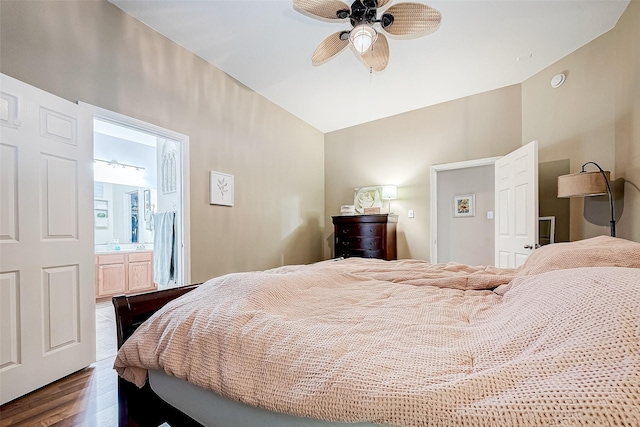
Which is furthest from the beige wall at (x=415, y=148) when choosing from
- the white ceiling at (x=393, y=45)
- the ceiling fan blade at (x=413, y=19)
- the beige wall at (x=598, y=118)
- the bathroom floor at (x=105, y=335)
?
the bathroom floor at (x=105, y=335)

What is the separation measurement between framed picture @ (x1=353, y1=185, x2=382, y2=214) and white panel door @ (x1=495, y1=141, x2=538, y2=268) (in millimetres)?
Answer: 1603

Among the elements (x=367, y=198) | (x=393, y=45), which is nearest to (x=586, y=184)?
(x=393, y=45)

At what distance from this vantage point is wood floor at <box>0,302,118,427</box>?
1541mm

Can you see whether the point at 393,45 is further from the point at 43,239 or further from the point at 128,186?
the point at 128,186

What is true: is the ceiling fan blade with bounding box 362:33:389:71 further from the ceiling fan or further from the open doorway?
the open doorway

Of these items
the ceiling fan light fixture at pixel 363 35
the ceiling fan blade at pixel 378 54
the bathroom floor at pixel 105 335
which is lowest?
the bathroom floor at pixel 105 335

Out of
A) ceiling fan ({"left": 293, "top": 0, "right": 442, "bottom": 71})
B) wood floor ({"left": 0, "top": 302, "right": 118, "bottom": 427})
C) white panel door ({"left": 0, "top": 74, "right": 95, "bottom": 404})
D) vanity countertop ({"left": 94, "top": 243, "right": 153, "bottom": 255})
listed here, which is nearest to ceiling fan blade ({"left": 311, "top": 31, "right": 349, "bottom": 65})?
ceiling fan ({"left": 293, "top": 0, "right": 442, "bottom": 71})

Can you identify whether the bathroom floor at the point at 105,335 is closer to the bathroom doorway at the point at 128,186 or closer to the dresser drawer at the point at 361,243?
the bathroom doorway at the point at 128,186

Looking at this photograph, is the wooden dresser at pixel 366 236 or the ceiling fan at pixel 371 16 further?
the wooden dresser at pixel 366 236

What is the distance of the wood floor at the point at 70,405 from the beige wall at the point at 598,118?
394 cm

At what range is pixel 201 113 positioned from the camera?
298cm

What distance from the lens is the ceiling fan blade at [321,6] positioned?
188 centimetres

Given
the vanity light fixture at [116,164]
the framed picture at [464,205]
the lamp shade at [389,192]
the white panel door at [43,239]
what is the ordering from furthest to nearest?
the vanity light fixture at [116,164] < the lamp shade at [389,192] < the framed picture at [464,205] < the white panel door at [43,239]

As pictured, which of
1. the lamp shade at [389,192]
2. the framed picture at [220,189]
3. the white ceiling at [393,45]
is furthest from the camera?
the lamp shade at [389,192]
